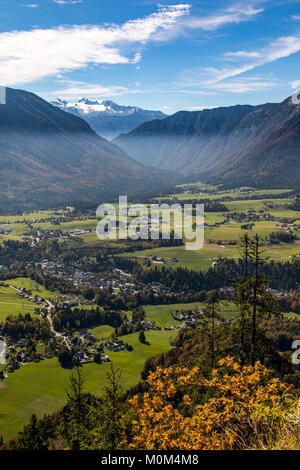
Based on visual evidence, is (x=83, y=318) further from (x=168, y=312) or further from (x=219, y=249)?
(x=219, y=249)

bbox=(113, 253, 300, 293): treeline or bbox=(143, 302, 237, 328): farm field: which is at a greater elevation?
bbox=(113, 253, 300, 293): treeline

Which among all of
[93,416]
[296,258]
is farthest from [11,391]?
[296,258]

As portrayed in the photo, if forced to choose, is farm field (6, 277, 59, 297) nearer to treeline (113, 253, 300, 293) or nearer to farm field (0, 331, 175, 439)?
treeline (113, 253, 300, 293)

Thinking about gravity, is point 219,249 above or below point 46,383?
above

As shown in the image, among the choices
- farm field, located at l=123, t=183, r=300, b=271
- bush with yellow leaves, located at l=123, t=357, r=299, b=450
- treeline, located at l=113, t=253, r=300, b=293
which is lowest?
treeline, located at l=113, t=253, r=300, b=293

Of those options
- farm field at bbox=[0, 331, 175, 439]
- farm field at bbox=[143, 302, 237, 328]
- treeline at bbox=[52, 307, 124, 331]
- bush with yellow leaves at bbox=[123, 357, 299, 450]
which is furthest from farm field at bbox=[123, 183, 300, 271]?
bush with yellow leaves at bbox=[123, 357, 299, 450]

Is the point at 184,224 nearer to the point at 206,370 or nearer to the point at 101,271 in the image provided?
the point at 101,271

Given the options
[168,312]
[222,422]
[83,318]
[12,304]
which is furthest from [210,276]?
[222,422]

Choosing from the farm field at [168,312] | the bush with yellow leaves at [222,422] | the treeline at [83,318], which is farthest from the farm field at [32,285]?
the bush with yellow leaves at [222,422]

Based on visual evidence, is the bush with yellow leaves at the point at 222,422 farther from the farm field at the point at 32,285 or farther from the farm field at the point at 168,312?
the farm field at the point at 32,285
